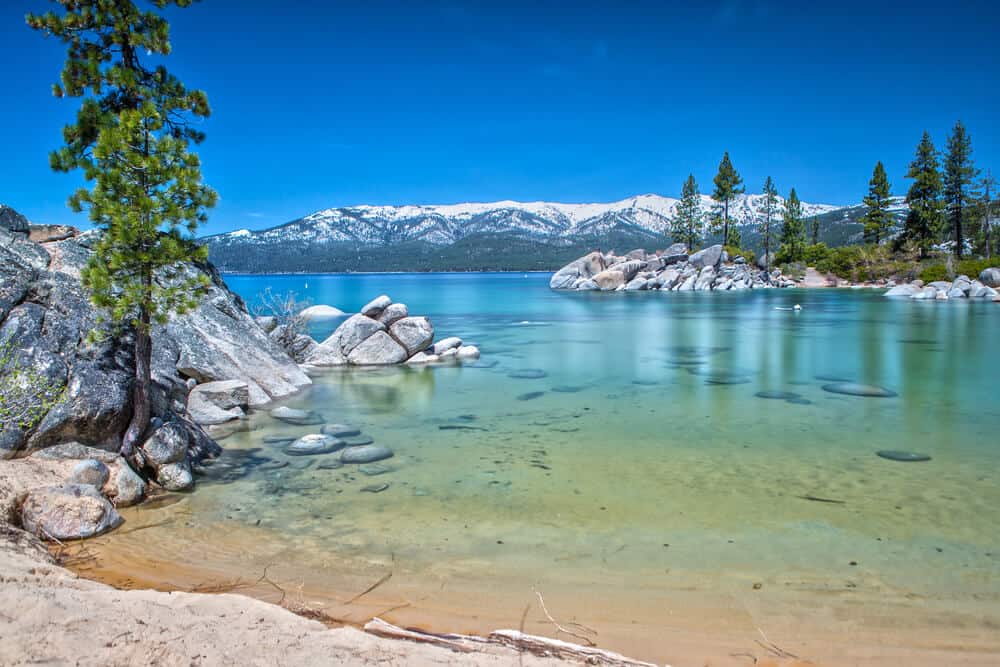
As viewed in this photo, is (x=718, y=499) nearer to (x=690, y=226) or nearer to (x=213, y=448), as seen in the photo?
(x=213, y=448)

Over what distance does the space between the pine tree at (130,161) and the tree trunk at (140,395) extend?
0.05 feet

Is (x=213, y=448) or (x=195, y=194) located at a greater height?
(x=195, y=194)

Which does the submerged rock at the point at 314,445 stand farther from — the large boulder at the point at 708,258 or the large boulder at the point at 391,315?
the large boulder at the point at 708,258

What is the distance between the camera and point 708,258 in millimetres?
93688

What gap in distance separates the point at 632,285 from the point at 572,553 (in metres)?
92.3

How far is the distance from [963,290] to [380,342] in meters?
58.1

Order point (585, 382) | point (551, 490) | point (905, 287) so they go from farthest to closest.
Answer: point (905, 287) → point (585, 382) → point (551, 490)

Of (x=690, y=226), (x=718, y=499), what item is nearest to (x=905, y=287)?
(x=690, y=226)

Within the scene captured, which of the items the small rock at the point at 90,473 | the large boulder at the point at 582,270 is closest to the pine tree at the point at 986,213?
the large boulder at the point at 582,270

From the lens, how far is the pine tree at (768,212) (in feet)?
316

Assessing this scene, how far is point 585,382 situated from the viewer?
19.3 m

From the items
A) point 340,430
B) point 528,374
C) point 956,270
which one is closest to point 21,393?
→ point 340,430

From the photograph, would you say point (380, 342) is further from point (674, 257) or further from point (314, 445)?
point (674, 257)

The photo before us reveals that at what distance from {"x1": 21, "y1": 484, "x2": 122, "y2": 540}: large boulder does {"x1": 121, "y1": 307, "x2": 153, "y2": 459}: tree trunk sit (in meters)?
1.48
